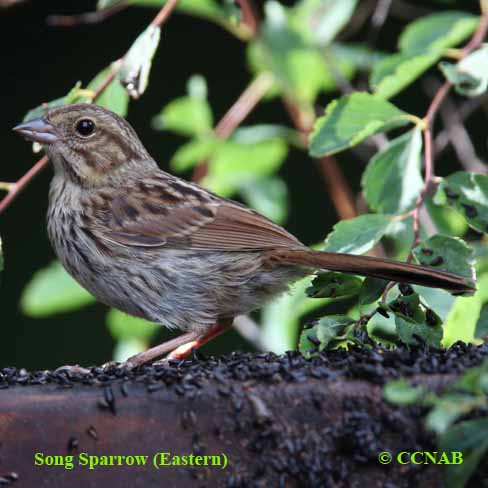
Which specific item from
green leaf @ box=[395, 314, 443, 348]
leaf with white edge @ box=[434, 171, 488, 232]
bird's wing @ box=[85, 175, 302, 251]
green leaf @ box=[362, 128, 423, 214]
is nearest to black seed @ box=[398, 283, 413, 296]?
green leaf @ box=[395, 314, 443, 348]

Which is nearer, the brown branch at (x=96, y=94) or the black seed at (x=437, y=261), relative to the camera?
the black seed at (x=437, y=261)

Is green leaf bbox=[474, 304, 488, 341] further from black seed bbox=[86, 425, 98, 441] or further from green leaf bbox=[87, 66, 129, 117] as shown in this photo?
green leaf bbox=[87, 66, 129, 117]

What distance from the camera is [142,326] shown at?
411 centimetres

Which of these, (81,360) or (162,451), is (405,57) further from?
(81,360)

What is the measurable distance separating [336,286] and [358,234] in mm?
172

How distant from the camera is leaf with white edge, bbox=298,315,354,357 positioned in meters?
2.57

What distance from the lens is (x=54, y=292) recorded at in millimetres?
3898

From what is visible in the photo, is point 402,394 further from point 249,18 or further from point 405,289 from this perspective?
point 249,18

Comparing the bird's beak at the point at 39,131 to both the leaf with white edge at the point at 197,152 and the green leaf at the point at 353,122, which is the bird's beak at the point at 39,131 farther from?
the green leaf at the point at 353,122

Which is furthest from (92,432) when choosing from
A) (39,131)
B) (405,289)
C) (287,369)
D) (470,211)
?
(39,131)

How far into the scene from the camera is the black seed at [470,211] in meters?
2.78

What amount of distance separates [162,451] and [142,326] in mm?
2114
